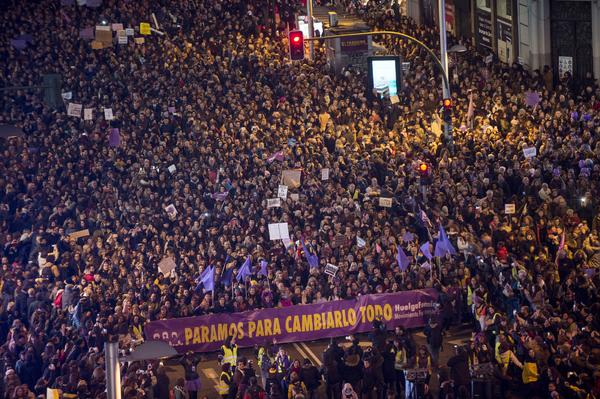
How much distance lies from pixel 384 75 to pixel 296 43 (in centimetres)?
697

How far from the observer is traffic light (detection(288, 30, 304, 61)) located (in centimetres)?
3666

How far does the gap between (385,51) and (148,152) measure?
15629 millimetres

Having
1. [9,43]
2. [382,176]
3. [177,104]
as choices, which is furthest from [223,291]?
[9,43]

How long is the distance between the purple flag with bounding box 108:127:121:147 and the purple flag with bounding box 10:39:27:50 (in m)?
8.14

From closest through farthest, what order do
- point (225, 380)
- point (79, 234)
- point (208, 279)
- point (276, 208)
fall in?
point (225, 380) < point (208, 279) < point (79, 234) < point (276, 208)

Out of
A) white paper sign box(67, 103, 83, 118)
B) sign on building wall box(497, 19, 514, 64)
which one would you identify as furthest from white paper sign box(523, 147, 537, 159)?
sign on building wall box(497, 19, 514, 64)

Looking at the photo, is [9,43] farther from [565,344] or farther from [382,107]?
[565,344]

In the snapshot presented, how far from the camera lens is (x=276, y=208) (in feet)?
112

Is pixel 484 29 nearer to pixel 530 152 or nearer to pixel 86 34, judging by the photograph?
pixel 86 34

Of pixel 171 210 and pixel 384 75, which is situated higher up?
pixel 384 75

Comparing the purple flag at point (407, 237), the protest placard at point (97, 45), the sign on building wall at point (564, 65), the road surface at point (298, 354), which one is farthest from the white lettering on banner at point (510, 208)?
the protest placard at point (97, 45)

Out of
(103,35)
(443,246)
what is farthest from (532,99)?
(103,35)

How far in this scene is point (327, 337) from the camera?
30.5 metres

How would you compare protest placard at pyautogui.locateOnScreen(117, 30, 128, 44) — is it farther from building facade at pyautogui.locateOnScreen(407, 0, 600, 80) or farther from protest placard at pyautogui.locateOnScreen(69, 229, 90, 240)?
building facade at pyautogui.locateOnScreen(407, 0, 600, 80)
